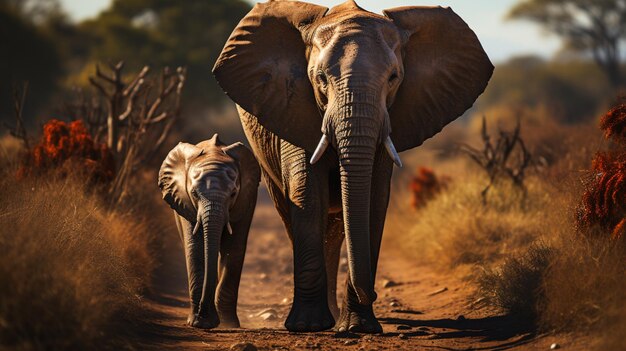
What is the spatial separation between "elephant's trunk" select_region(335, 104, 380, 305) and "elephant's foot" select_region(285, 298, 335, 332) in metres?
0.69

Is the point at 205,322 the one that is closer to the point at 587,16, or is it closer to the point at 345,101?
the point at 345,101

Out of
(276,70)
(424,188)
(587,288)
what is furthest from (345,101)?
(424,188)

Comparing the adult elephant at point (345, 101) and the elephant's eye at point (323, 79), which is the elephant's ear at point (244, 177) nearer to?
the adult elephant at point (345, 101)

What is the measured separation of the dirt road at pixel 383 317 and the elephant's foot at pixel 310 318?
0.06 meters

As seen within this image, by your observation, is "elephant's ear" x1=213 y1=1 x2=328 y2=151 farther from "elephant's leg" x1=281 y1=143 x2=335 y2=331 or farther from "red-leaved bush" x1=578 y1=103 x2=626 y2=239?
"red-leaved bush" x1=578 y1=103 x2=626 y2=239

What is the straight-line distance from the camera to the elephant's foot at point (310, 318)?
8211 mm

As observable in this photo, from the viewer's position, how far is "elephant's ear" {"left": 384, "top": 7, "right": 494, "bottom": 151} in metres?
8.31

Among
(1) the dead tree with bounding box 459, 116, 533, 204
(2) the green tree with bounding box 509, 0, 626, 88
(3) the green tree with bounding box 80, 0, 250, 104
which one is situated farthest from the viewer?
(2) the green tree with bounding box 509, 0, 626, 88

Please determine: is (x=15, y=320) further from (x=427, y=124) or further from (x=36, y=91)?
(x=36, y=91)

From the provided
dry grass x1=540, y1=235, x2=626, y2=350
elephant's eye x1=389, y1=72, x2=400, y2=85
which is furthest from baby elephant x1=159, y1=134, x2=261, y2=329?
dry grass x1=540, y1=235, x2=626, y2=350

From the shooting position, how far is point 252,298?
→ 11.6 meters

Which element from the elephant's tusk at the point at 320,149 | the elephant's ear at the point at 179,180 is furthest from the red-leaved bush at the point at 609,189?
the elephant's ear at the point at 179,180

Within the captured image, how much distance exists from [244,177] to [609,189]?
3000 mm

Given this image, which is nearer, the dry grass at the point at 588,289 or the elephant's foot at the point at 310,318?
the dry grass at the point at 588,289
